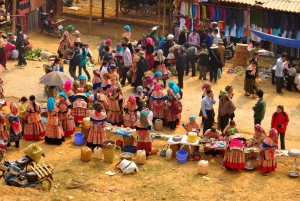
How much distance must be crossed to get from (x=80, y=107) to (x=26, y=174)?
4.15m

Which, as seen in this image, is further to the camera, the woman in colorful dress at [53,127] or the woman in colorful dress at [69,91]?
the woman in colorful dress at [69,91]

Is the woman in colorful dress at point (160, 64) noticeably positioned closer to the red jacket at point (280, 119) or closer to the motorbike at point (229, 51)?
the motorbike at point (229, 51)

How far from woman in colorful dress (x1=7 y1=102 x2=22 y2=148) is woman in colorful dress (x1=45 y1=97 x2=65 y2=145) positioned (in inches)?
27.5

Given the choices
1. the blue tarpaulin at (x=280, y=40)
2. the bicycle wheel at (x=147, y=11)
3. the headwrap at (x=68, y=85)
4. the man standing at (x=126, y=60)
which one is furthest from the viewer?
the bicycle wheel at (x=147, y=11)

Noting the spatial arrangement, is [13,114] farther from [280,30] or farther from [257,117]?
[280,30]

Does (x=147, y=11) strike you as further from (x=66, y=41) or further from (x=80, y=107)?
(x=80, y=107)

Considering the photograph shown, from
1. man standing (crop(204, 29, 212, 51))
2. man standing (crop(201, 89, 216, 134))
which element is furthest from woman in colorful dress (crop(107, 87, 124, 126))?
man standing (crop(204, 29, 212, 51))

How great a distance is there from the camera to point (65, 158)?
1522 cm

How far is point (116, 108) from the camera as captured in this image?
1686 cm

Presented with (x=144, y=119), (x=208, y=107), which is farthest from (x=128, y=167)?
(x=208, y=107)

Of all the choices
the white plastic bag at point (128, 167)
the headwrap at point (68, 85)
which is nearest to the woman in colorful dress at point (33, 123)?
the headwrap at point (68, 85)

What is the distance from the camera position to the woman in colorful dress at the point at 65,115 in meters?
16.0

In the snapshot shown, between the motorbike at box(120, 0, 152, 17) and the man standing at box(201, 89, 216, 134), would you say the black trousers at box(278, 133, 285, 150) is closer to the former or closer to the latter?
the man standing at box(201, 89, 216, 134)

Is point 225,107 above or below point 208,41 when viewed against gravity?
below
